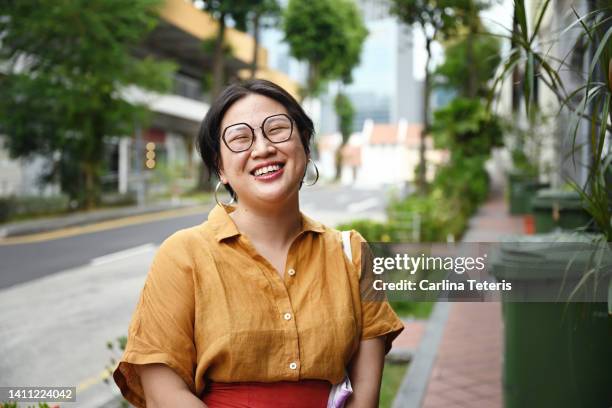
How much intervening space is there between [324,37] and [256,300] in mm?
Result: 6354

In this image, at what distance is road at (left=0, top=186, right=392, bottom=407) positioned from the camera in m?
4.64

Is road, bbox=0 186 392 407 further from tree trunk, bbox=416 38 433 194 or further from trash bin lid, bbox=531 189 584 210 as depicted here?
tree trunk, bbox=416 38 433 194

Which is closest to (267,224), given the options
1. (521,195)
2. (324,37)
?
(324,37)

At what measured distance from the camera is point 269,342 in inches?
64.7

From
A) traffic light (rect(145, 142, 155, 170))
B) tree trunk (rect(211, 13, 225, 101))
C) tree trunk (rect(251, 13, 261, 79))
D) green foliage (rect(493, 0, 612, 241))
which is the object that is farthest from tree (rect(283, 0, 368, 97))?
traffic light (rect(145, 142, 155, 170))

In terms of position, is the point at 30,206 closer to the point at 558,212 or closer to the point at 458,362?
the point at 558,212

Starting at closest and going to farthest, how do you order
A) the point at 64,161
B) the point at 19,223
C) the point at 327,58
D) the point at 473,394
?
the point at 473,394 < the point at 327,58 < the point at 19,223 < the point at 64,161

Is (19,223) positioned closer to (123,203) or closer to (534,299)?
(123,203)

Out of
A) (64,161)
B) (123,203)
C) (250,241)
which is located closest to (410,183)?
(123,203)

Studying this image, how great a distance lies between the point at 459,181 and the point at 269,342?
14433 millimetres

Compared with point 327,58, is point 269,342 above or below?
below

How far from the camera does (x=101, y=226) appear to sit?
468 inches

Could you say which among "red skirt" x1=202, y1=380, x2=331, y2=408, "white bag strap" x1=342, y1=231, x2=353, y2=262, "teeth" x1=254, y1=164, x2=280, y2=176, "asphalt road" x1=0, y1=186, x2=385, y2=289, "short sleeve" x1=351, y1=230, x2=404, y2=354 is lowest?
"asphalt road" x1=0, y1=186, x2=385, y2=289

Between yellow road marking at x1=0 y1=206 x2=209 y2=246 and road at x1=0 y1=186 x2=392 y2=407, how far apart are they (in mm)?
210
